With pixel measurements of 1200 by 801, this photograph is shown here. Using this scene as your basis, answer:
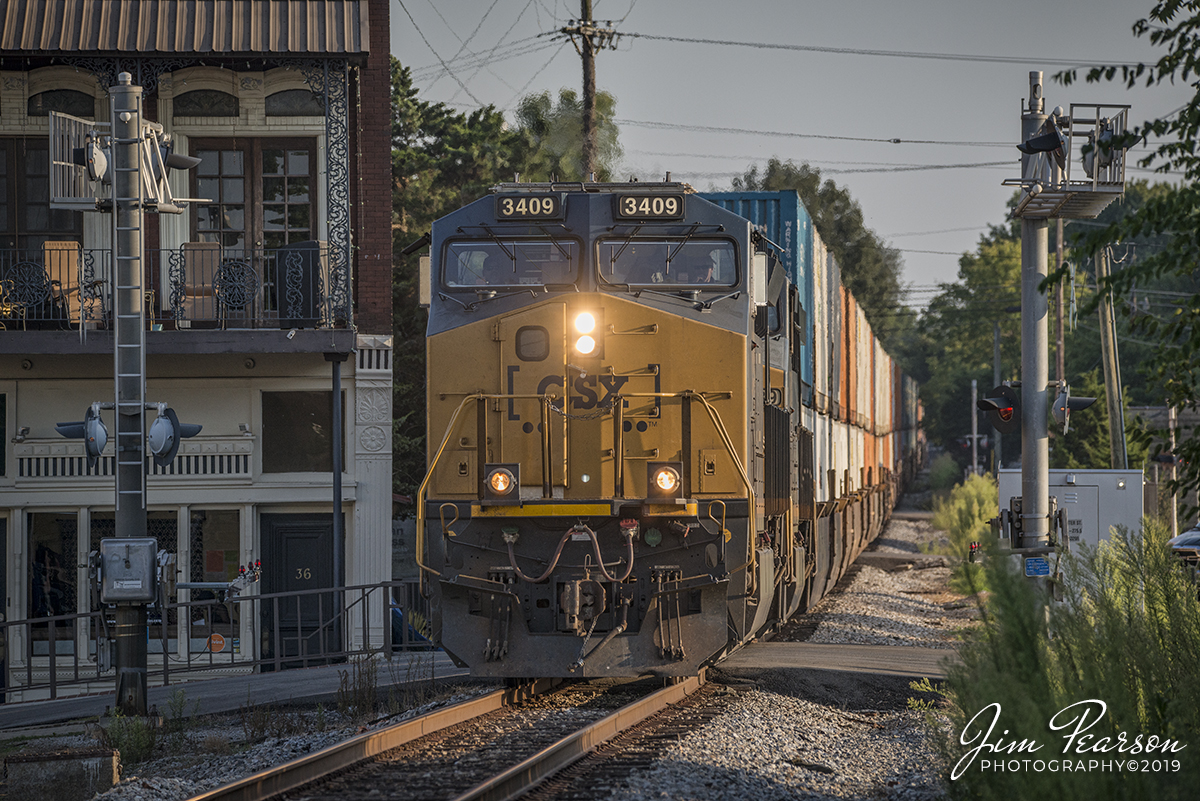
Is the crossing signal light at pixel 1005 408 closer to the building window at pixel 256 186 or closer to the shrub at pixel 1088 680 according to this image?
the shrub at pixel 1088 680

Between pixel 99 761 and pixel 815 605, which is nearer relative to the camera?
pixel 99 761

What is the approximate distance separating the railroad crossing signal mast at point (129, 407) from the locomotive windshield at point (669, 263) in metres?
4.47

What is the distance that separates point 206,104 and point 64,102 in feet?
6.51

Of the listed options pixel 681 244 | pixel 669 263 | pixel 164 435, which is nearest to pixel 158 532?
pixel 164 435

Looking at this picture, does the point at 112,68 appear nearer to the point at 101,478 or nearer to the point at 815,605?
the point at 101,478

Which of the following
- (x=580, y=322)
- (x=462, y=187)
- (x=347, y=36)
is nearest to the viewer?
(x=580, y=322)

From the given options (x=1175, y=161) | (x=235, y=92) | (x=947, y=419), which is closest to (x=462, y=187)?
(x=235, y=92)

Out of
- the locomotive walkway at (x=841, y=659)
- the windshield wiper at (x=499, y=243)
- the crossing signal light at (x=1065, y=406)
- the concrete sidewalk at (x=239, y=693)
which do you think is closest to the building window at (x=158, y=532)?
the concrete sidewalk at (x=239, y=693)

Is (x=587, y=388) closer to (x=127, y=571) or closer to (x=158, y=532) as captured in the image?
(x=127, y=571)

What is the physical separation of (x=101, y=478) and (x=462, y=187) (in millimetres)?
19768

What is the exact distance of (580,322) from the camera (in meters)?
10.2

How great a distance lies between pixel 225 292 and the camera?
1745 cm

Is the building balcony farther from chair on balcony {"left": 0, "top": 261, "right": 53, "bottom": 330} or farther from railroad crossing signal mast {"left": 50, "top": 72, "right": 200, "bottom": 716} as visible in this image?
railroad crossing signal mast {"left": 50, "top": 72, "right": 200, "bottom": 716}

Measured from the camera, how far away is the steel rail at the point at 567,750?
7.17 m
